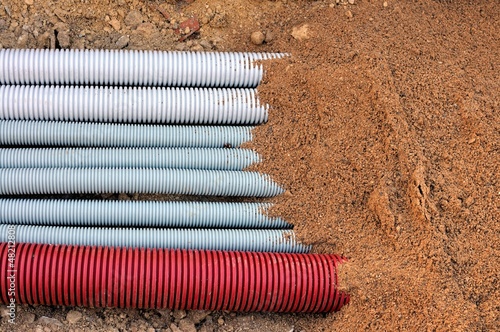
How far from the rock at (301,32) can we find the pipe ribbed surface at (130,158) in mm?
1561

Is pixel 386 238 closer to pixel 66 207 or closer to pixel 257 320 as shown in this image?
pixel 257 320

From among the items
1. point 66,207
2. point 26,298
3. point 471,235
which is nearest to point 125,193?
point 66,207

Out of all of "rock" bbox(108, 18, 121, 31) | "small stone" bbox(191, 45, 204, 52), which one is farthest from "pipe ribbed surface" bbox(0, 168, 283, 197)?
"rock" bbox(108, 18, 121, 31)

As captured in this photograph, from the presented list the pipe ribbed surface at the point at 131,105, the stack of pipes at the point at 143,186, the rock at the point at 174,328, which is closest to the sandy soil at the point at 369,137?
the rock at the point at 174,328

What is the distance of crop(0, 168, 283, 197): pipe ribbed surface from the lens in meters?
5.49

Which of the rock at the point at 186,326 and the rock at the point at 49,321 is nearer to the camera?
the rock at the point at 49,321

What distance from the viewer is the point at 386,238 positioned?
5418mm

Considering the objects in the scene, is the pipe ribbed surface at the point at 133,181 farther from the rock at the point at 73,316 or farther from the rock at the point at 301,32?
the rock at the point at 301,32

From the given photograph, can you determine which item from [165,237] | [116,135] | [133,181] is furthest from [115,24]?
[165,237]

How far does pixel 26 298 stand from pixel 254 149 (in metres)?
2.55

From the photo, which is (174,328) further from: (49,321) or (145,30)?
(145,30)

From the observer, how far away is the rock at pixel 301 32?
21.0ft

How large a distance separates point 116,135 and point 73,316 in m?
1.78

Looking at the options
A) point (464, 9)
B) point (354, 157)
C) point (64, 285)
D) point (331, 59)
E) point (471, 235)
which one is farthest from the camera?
point (464, 9)
